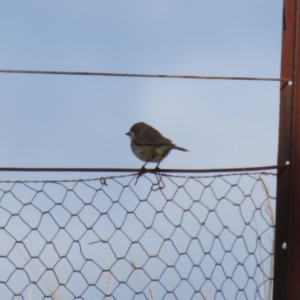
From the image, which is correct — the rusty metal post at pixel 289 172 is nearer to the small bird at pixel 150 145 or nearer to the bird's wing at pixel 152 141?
the small bird at pixel 150 145

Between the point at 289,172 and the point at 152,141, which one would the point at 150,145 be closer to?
the point at 152,141

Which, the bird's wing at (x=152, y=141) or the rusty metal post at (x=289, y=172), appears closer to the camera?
the rusty metal post at (x=289, y=172)

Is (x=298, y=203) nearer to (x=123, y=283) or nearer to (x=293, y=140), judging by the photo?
(x=293, y=140)

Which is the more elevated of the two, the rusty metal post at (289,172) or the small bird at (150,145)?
the small bird at (150,145)

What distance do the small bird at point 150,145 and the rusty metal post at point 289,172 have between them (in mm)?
2656

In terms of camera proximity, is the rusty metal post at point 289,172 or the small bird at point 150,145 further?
the small bird at point 150,145

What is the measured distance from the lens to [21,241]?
248 cm

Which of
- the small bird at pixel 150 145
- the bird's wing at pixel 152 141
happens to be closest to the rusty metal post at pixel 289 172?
the small bird at pixel 150 145

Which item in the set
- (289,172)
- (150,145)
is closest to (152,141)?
(150,145)

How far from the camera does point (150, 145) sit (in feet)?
17.5

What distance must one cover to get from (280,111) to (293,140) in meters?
0.13

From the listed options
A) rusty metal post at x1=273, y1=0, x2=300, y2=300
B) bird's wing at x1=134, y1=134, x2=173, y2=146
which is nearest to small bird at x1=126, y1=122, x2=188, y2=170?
bird's wing at x1=134, y1=134, x2=173, y2=146

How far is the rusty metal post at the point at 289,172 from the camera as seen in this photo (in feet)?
7.38

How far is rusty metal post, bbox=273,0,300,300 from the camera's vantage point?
88.5 inches
